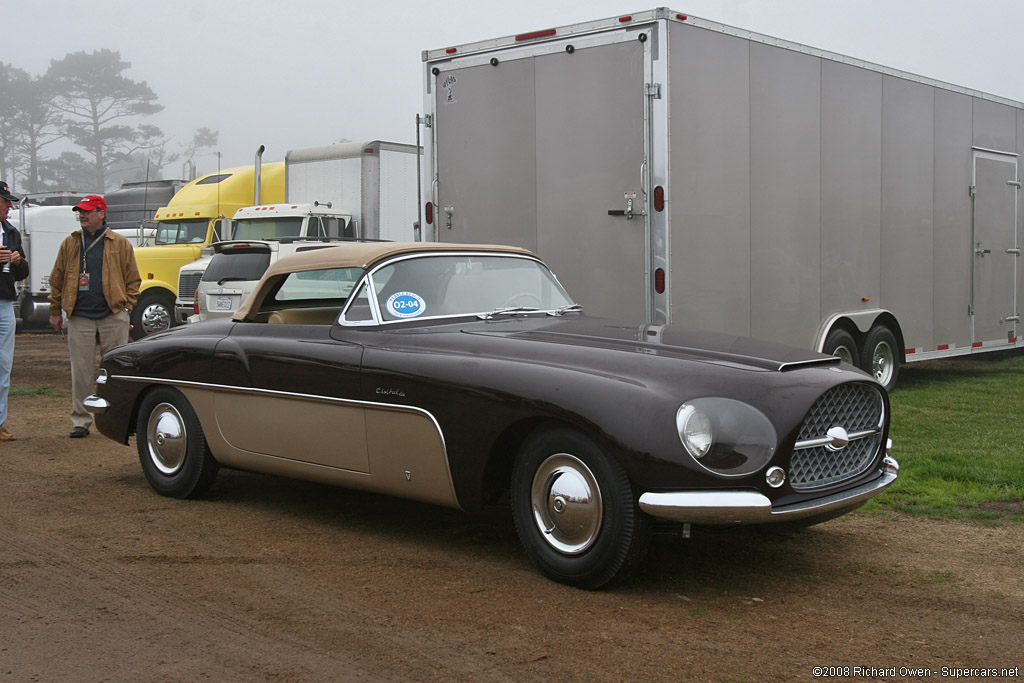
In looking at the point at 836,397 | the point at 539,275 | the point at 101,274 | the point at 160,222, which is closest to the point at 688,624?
the point at 836,397

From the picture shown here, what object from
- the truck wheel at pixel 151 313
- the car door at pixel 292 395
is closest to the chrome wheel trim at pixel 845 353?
the car door at pixel 292 395

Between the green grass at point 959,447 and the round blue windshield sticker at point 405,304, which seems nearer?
the round blue windshield sticker at point 405,304

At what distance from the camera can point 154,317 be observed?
18.3 metres

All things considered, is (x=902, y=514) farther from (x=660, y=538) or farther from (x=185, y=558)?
(x=185, y=558)

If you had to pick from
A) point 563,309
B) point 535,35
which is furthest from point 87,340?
point 535,35

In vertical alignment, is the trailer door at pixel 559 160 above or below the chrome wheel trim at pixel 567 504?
above

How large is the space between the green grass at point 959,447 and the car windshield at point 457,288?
231cm

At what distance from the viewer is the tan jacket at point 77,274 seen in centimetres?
821

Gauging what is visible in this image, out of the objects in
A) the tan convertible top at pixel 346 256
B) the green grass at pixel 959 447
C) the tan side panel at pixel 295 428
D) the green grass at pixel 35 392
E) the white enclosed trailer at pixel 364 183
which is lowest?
the green grass at pixel 959 447

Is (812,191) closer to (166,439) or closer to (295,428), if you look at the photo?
(295,428)

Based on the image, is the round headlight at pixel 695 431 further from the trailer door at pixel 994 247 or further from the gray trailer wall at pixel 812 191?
the trailer door at pixel 994 247

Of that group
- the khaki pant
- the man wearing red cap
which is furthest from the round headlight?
the man wearing red cap

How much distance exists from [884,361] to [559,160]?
4.37 metres

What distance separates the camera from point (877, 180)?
1078cm
